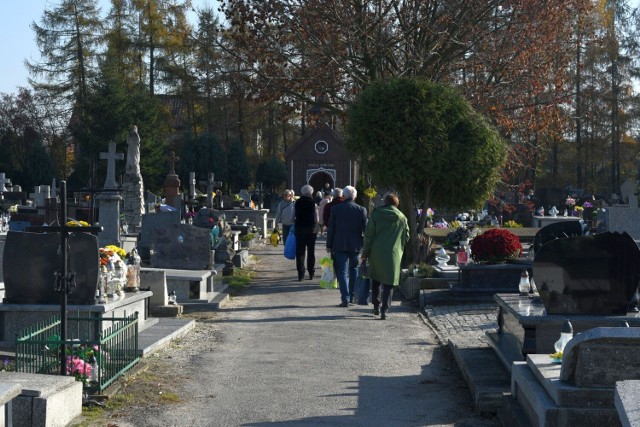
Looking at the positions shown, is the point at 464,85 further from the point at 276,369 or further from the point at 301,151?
the point at 301,151

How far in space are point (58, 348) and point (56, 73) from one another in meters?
52.6

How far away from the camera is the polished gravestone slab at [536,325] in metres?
8.05

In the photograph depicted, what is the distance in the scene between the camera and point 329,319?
13.2 meters

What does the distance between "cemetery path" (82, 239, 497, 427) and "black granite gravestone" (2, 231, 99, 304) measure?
989 mm

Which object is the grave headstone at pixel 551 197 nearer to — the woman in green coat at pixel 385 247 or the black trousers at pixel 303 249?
the black trousers at pixel 303 249

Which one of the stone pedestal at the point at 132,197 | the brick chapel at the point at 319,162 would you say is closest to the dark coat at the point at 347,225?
the stone pedestal at the point at 132,197

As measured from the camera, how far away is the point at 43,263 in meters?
10.2

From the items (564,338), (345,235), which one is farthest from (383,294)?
(564,338)

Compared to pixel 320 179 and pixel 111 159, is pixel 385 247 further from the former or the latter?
pixel 320 179

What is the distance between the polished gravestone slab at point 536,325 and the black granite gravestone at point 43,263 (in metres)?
3.90

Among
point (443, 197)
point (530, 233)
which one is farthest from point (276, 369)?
point (530, 233)

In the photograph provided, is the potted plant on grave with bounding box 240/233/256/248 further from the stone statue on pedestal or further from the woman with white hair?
the stone statue on pedestal

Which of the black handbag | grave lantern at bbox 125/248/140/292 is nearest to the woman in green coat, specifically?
the black handbag

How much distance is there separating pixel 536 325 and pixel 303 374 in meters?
2.26
